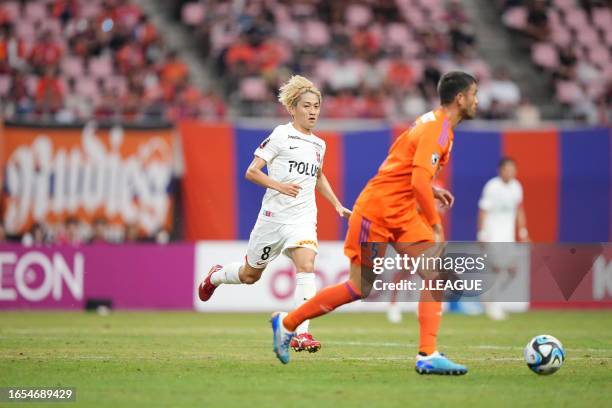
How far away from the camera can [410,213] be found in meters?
8.66

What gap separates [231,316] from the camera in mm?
17750

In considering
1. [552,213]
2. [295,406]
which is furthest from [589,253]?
[295,406]

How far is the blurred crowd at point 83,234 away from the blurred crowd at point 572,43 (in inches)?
411

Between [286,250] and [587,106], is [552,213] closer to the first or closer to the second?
[587,106]

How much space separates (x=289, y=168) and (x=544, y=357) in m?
3.03

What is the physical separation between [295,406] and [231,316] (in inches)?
428

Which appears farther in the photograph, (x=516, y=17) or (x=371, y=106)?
(x=516, y=17)

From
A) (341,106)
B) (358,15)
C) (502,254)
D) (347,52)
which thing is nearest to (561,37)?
(358,15)

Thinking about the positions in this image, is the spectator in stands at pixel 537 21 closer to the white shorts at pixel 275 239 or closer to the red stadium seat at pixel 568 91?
the red stadium seat at pixel 568 91

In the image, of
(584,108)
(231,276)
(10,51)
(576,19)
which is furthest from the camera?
(576,19)

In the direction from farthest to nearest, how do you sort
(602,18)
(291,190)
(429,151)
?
Answer: (602,18) < (291,190) < (429,151)

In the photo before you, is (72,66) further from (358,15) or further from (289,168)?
(289,168)

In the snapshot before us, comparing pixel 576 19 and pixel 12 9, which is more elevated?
pixel 576 19

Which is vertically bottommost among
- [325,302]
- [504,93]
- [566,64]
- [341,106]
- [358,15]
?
[325,302]
